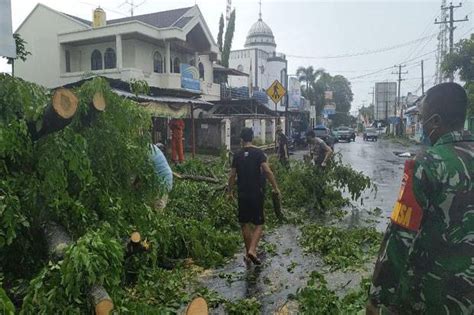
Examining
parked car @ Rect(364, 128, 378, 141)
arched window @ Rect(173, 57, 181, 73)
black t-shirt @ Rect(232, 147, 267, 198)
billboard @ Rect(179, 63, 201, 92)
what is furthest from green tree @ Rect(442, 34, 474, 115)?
parked car @ Rect(364, 128, 378, 141)

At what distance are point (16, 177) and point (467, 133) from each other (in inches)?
138

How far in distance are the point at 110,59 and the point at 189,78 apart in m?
4.30

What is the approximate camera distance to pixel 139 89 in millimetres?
4906

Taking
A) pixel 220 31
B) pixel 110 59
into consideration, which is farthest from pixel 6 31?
pixel 220 31

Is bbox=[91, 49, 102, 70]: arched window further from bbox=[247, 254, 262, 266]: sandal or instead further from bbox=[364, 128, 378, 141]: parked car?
bbox=[364, 128, 378, 141]: parked car

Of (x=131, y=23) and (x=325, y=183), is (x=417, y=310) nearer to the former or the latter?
(x=325, y=183)

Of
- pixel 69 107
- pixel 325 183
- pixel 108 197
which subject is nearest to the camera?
pixel 69 107

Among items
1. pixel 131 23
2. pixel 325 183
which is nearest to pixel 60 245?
pixel 325 183

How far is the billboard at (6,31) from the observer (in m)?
3.85

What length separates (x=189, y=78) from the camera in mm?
24750

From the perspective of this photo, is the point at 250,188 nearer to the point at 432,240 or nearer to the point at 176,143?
the point at 432,240

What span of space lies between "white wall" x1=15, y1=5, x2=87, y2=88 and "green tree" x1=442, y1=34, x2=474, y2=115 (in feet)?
64.1

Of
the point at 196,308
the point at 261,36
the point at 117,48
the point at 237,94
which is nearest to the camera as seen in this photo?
the point at 196,308

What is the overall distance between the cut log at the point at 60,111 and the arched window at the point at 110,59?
21.4 metres
